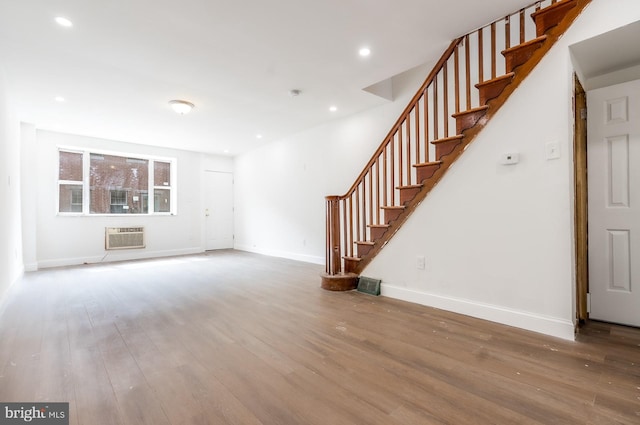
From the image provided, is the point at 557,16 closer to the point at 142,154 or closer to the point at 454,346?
the point at 454,346

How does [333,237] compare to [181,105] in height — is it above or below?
below

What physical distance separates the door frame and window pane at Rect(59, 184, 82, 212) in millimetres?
7695

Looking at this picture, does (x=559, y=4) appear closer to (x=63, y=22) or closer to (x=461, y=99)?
(x=461, y=99)

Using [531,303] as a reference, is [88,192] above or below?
above

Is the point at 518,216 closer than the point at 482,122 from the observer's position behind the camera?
Yes

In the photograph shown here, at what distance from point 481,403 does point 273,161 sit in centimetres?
586

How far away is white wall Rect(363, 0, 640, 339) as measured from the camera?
217 cm

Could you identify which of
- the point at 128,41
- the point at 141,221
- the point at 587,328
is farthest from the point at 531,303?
the point at 141,221

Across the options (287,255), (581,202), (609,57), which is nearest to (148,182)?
(287,255)

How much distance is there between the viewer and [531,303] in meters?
2.32

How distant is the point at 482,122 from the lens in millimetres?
2604

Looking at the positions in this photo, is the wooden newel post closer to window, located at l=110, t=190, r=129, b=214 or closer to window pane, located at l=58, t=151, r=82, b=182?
window, located at l=110, t=190, r=129, b=214

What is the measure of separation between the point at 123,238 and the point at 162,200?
120 cm

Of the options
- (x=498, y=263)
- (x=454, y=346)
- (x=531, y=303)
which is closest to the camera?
(x=454, y=346)
